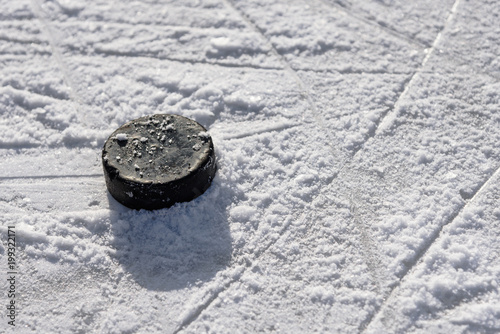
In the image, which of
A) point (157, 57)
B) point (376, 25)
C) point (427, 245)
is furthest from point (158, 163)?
point (376, 25)

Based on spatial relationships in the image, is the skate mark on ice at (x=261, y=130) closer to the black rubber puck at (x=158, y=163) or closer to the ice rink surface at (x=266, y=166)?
the ice rink surface at (x=266, y=166)

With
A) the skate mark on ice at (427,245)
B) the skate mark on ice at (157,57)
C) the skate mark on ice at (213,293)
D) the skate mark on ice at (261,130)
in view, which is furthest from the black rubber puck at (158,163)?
the skate mark on ice at (427,245)

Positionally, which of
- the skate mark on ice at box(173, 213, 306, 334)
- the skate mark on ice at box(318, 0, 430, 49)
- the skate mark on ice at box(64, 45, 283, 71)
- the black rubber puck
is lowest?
the skate mark on ice at box(173, 213, 306, 334)

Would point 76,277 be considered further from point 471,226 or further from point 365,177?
point 471,226

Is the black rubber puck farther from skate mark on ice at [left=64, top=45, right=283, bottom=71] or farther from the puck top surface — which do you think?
skate mark on ice at [left=64, top=45, right=283, bottom=71]

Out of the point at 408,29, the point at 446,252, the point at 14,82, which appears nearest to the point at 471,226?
the point at 446,252

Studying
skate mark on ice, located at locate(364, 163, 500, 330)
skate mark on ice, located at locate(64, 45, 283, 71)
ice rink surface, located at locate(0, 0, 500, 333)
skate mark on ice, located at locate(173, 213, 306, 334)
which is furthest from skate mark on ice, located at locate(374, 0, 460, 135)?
skate mark on ice, located at locate(173, 213, 306, 334)
